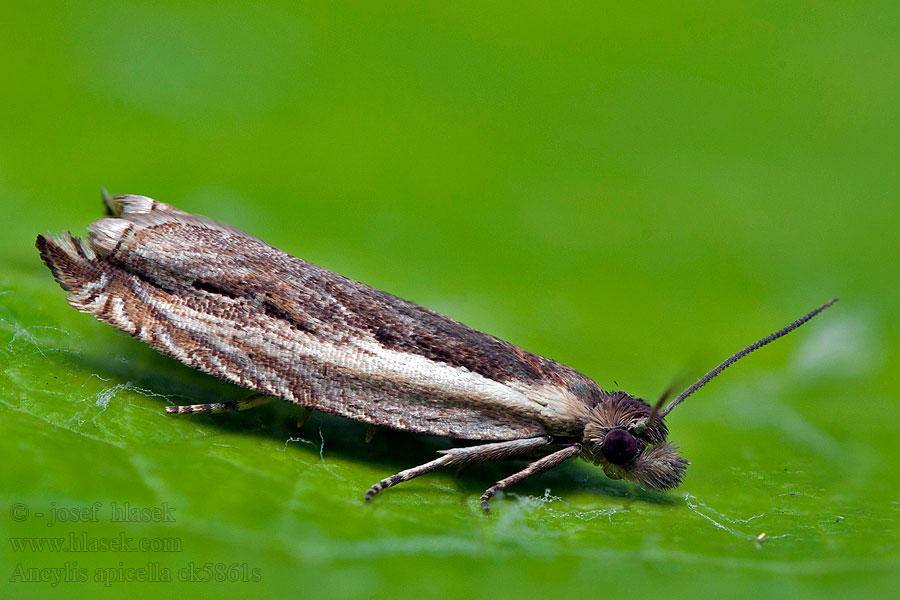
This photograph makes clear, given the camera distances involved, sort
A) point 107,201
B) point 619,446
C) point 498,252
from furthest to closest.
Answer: point 498,252 < point 107,201 < point 619,446

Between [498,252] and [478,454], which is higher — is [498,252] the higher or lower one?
the higher one

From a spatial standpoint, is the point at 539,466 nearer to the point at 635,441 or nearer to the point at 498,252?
the point at 635,441

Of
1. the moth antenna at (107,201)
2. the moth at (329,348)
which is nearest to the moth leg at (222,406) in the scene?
the moth at (329,348)

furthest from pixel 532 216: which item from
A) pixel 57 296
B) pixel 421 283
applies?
pixel 57 296

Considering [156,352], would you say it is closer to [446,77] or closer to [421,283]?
[421,283]

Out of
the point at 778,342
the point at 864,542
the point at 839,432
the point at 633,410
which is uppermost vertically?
the point at 778,342

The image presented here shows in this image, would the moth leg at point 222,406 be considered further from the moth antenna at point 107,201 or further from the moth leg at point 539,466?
the moth antenna at point 107,201

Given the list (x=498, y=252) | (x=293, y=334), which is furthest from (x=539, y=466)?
(x=498, y=252)
